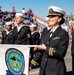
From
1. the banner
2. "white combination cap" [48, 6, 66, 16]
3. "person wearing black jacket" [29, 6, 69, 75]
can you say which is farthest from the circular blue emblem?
"white combination cap" [48, 6, 66, 16]

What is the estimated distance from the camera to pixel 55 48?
3693 millimetres

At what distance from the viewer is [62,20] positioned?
391 cm

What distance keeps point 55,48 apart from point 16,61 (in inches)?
48.7

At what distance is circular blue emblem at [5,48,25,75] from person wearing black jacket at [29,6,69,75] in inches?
37.0

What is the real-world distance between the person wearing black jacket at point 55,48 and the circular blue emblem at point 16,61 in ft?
3.08

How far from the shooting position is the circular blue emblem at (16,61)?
4.72 m

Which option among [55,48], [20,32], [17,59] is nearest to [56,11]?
[55,48]

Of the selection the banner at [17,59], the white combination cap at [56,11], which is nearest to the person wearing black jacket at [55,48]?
the white combination cap at [56,11]

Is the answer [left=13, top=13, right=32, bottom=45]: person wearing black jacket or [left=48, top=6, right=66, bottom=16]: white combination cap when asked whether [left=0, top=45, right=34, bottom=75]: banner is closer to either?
[left=48, top=6, right=66, bottom=16]: white combination cap

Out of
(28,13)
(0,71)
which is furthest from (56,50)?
(28,13)

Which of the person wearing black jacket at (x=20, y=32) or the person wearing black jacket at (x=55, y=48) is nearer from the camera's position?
the person wearing black jacket at (x=55, y=48)

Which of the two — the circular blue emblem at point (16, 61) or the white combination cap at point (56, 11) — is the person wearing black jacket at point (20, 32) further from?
the white combination cap at point (56, 11)

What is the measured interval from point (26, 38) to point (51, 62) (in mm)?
3765

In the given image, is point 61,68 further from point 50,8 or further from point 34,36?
point 34,36
